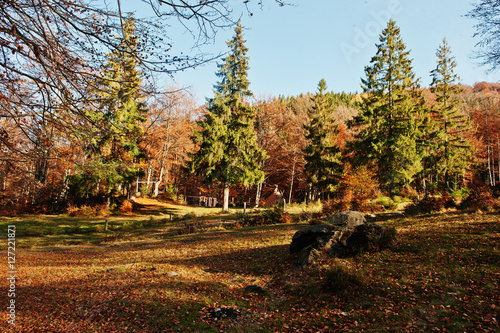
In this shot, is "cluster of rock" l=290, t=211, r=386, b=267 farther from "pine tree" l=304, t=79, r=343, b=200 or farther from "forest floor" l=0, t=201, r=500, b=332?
"pine tree" l=304, t=79, r=343, b=200

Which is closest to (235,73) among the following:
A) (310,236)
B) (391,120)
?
(391,120)

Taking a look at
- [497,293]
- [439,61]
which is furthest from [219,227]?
[439,61]

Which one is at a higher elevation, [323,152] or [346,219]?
[323,152]

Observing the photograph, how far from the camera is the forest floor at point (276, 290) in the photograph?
5.29 meters

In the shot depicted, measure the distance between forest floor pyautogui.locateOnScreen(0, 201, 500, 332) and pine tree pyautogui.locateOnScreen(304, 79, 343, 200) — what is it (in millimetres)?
18171

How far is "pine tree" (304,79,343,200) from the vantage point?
97.8 feet

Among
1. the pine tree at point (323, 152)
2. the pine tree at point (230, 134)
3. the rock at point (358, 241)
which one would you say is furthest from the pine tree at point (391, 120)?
the rock at point (358, 241)

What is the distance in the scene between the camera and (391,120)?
2492 cm

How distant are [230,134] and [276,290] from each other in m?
22.2

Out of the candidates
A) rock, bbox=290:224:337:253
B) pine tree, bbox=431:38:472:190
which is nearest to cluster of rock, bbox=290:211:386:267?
rock, bbox=290:224:337:253

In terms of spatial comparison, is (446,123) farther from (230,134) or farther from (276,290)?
(276,290)

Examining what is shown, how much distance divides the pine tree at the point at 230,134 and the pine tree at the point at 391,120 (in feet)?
35.9

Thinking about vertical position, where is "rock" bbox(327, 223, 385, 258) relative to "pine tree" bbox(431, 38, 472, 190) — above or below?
below

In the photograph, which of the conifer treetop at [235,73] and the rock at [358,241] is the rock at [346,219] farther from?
the conifer treetop at [235,73]
